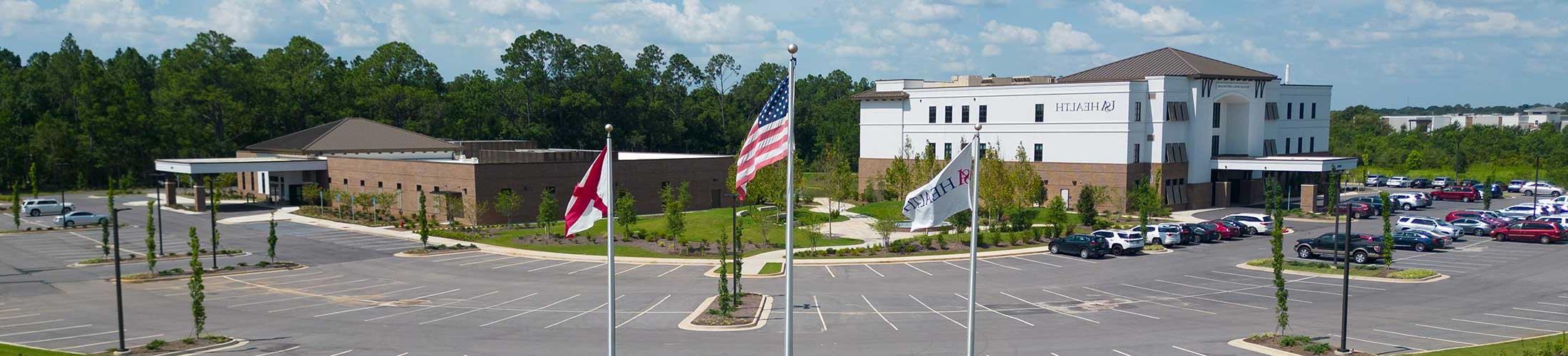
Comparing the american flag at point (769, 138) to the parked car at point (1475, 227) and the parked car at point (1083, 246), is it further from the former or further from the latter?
the parked car at point (1475, 227)

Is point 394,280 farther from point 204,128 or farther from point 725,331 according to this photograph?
point 204,128

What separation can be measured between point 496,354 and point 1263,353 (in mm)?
20090

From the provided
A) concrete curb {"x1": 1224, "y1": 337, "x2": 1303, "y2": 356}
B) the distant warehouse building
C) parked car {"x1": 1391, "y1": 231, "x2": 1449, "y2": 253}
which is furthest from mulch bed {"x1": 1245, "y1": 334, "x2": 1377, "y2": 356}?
the distant warehouse building

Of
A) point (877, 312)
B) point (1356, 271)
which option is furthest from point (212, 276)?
point (1356, 271)

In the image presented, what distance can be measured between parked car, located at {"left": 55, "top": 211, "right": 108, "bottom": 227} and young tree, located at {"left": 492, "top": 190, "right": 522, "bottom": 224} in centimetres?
2493

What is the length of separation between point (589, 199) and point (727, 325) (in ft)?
38.8

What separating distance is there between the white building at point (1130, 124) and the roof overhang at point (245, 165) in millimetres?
44295

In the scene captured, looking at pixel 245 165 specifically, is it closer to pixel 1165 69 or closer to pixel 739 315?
pixel 739 315

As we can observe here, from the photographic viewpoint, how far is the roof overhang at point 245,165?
249ft

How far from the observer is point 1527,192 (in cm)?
9212

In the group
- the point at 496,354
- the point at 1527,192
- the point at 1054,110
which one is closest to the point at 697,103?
the point at 1054,110

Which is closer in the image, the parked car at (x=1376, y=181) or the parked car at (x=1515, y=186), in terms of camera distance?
the parked car at (x=1515, y=186)

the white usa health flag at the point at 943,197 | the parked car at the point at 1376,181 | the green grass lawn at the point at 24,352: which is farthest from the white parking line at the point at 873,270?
the parked car at the point at 1376,181

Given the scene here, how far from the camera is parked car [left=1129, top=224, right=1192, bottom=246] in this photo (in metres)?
52.8
